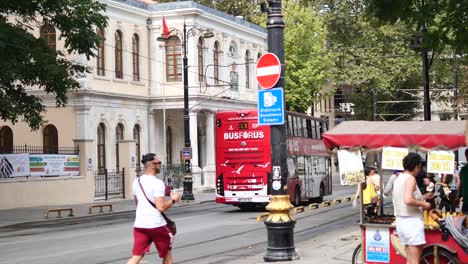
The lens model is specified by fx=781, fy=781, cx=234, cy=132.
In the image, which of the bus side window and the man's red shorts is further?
the bus side window

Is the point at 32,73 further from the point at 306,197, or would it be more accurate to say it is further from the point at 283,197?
the point at 283,197

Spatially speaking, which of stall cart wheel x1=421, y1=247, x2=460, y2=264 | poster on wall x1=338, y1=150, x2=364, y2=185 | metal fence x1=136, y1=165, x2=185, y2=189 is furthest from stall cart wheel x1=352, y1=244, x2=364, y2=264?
metal fence x1=136, y1=165, x2=185, y2=189

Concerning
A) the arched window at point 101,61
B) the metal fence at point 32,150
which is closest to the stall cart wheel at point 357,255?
the metal fence at point 32,150

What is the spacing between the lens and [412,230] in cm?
965

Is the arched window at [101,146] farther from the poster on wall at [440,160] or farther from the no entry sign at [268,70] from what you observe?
the poster on wall at [440,160]

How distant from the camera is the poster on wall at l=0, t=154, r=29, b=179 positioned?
32.4m

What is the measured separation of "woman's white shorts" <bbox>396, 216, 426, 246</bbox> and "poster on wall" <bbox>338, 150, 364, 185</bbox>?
181 centimetres

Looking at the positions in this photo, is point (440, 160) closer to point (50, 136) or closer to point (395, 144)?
point (395, 144)

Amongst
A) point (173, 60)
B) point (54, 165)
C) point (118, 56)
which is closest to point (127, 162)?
point (54, 165)

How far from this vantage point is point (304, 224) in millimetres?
23062

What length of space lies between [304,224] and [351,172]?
462 inches

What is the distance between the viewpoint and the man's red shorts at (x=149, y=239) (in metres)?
9.76

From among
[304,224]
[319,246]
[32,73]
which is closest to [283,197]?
[319,246]

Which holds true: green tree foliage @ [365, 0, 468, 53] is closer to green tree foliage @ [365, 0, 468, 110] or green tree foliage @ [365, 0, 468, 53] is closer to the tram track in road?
green tree foliage @ [365, 0, 468, 110]
